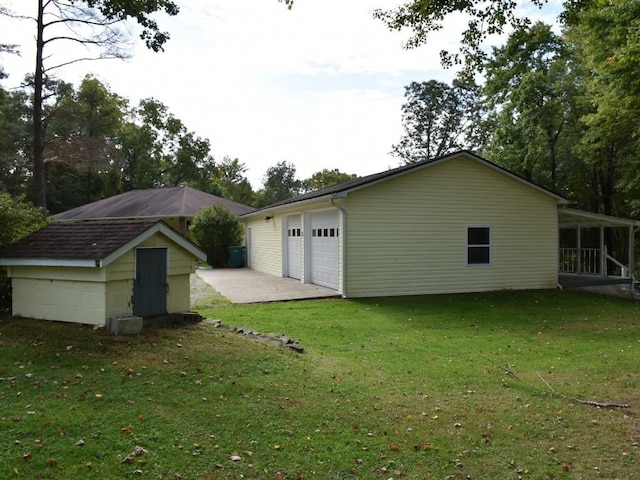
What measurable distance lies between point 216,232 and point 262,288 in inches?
385

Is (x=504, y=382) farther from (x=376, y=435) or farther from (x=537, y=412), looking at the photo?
(x=376, y=435)

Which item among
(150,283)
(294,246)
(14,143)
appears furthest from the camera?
(14,143)

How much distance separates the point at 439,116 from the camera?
4462 cm

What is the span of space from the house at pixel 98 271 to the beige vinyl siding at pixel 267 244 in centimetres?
1121

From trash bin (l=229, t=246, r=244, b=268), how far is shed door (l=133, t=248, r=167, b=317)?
16.9 metres

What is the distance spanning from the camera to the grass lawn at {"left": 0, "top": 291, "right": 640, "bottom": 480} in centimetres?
369

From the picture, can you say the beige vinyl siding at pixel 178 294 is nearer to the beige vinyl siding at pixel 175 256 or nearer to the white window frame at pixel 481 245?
the beige vinyl siding at pixel 175 256

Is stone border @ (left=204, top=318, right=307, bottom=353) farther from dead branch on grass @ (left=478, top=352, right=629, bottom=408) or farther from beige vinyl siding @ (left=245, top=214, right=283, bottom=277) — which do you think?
beige vinyl siding @ (left=245, top=214, right=283, bottom=277)

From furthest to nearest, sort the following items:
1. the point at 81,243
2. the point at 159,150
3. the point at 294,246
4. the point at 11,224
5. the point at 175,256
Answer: the point at 159,150 → the point at 294,246 → the point at 11,224 → the point at 175,256 → the point at 81,243

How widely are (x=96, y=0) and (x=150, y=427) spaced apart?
7.00 metres

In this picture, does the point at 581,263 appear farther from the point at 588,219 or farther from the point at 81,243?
the point at 81,243

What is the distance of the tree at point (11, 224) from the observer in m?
7.71

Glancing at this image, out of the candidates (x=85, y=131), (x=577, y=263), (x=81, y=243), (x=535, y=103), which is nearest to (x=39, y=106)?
(x=81, y=243)

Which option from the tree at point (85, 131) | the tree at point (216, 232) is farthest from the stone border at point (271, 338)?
the tree at point (85, 131)
